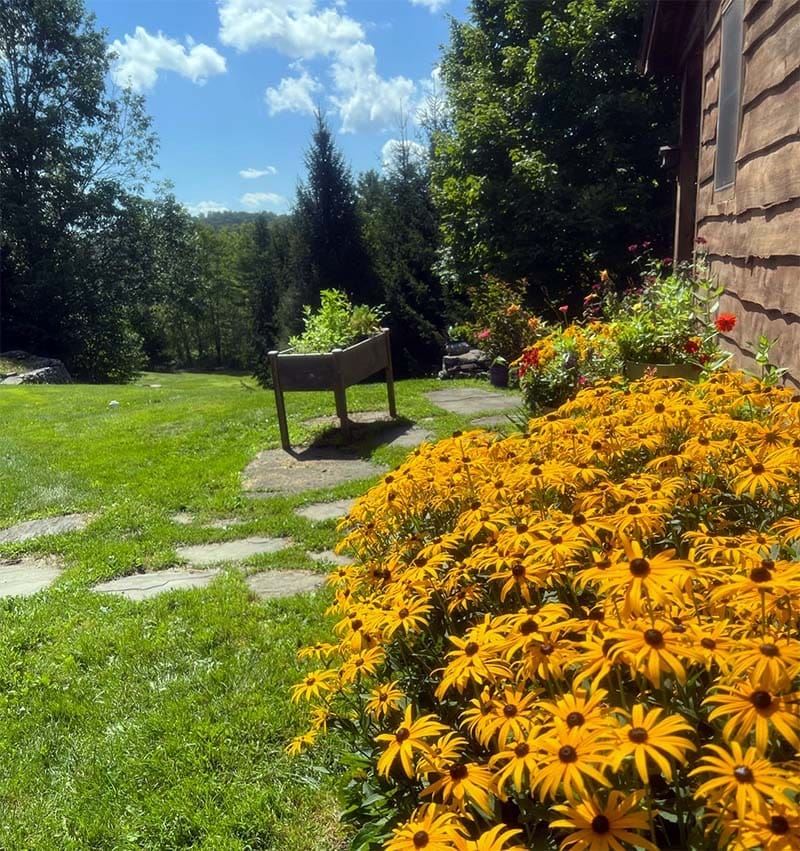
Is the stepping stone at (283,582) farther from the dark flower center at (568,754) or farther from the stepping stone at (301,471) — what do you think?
the dark flower center at (568,754)

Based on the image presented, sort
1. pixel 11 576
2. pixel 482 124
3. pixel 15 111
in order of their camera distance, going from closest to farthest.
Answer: pixel 11 576 → pixel 482 124 → pixel 15 111

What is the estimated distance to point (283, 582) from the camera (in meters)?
3.35

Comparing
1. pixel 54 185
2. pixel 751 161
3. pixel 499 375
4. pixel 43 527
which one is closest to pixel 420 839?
pixel 751 161

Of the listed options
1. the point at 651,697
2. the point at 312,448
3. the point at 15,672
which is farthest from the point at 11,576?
the point at 651,697

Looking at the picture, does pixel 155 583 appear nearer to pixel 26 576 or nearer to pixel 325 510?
pixel 26 576

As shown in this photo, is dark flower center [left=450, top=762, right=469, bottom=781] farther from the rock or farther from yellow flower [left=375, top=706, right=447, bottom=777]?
Answer: the rock

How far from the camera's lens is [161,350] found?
133 ft

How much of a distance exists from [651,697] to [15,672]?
2610 mm

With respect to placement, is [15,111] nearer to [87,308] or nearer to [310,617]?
[87,308]

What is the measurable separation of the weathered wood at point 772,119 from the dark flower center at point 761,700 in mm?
2704

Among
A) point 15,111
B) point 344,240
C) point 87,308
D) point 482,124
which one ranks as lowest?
point 87,308

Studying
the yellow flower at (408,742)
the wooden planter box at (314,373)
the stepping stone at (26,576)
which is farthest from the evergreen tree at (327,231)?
the yellow flower at (408,742)

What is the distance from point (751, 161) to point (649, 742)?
3.49 m

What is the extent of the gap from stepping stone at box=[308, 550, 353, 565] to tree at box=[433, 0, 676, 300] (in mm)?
8298
